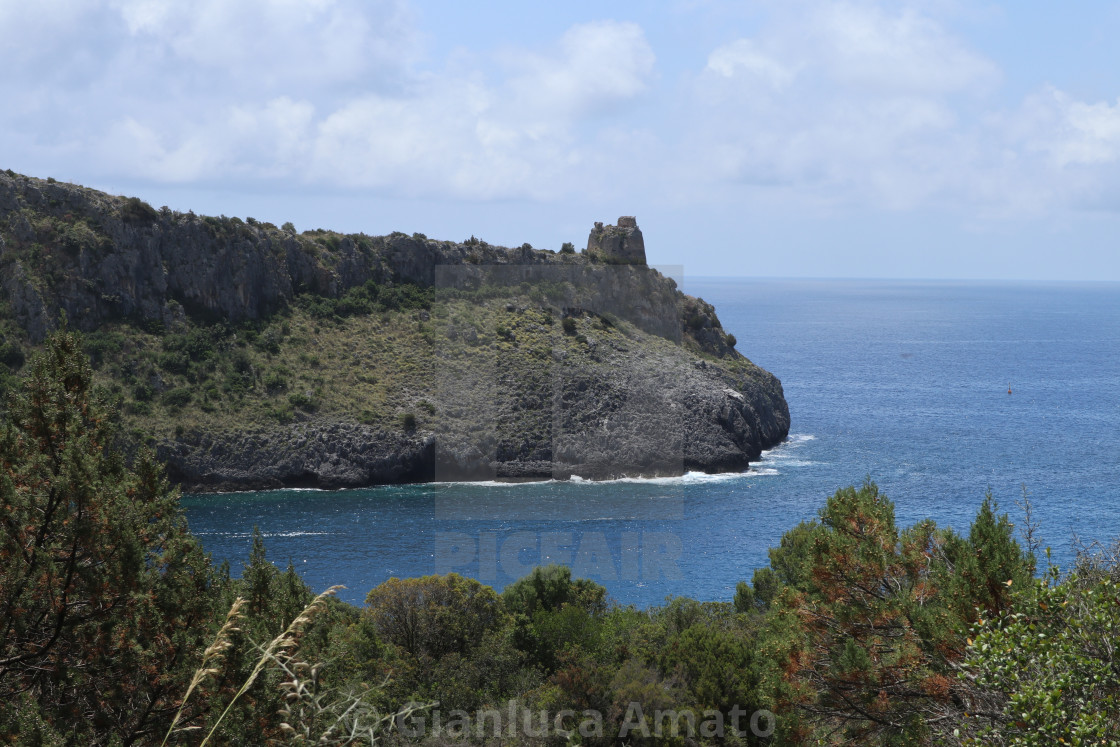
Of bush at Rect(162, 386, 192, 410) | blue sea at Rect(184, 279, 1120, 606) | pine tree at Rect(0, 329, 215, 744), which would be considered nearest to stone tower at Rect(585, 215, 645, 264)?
blue sea at Rect(184, 279, 1120, 606)

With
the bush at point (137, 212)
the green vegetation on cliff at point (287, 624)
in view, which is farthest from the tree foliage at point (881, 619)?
the bush at point (137, 212)

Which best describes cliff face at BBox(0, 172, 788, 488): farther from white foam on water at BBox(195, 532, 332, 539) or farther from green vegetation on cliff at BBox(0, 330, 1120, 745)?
green vegetation on cliff at BBox(0, 330, 1120, 745)

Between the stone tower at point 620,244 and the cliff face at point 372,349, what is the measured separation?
1.32 metres

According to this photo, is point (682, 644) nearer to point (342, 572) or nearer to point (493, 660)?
point (493, 660)

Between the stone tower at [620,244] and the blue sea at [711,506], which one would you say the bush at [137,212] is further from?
the stone tower at [620,244]

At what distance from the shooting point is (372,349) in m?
72.4

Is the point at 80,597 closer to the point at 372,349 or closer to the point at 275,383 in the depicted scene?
the point at 275,383

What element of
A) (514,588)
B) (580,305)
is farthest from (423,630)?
(580,305)

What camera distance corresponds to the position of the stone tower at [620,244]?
7819cm

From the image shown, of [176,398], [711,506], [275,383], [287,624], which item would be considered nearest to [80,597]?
[287,624]

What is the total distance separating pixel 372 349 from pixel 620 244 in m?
22.4

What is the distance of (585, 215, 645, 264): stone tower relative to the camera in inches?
3078

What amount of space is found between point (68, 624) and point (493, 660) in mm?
14606

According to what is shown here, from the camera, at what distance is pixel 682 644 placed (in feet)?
72.0
